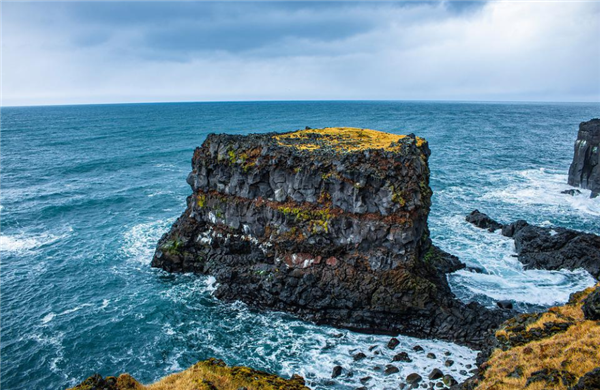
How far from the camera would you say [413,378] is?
2747 cm

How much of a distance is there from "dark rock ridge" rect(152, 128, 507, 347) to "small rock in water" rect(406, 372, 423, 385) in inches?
230

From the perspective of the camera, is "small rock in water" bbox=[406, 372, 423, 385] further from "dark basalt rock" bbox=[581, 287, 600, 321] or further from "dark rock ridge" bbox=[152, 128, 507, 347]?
"dark basalt rock" bbox=[581, 287, 600, 321]

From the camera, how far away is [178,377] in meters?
22.5

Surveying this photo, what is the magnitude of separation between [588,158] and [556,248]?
3401cm

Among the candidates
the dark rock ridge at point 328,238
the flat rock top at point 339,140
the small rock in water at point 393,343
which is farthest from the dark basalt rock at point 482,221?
the small rock in water at point 393,343

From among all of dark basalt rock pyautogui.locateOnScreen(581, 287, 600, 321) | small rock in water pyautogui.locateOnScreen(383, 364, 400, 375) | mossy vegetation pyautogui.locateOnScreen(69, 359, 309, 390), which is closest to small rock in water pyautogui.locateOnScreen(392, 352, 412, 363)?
small rock in water pyautogui.locateOnScreen(383, 364, 400, 375)

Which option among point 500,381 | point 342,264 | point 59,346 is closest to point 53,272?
point 59,346

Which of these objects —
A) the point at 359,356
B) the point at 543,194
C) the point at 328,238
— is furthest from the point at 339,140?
the point at 543,194

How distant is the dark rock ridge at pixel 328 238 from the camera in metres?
34.1

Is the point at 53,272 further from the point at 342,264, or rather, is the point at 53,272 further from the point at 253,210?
the point at 342,264

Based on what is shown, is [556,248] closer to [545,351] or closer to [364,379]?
[545,351]

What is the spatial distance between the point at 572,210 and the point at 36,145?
14844 cm

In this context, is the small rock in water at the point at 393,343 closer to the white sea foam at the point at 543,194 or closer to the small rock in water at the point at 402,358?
the small rock in water at the point at 402,358

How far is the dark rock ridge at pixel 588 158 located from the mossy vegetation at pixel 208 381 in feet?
223
